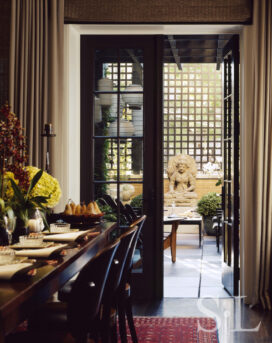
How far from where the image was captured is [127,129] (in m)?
4.80

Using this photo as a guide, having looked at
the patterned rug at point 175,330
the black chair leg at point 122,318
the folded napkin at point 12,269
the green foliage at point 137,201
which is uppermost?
the folded napkin at point 12,269

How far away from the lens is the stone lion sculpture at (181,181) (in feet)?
40.2

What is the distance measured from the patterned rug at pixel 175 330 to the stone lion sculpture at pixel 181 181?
8116 millimetres

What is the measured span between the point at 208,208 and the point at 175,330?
22.2ft

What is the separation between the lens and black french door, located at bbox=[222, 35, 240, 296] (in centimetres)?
464

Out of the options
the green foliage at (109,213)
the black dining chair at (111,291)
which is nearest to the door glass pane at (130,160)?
the green foliage at (109,213)

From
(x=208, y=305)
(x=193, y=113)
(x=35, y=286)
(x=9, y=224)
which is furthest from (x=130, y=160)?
(x=193, y=113)

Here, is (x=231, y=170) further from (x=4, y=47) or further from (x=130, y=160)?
(x=4, y=47)

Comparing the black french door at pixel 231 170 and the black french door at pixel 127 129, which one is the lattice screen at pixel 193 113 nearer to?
the black french door at pixel 231 170

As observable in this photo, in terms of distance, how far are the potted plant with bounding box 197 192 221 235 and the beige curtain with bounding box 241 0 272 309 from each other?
234 inches

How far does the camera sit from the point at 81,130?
4.82m

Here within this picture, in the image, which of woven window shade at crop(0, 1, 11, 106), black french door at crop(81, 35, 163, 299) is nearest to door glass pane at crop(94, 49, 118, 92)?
black french door at crop(81, 35, 163, 299)

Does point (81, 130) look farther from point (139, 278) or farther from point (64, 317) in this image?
point (64, 317)

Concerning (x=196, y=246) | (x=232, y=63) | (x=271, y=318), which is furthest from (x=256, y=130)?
(x=196, y=246)
